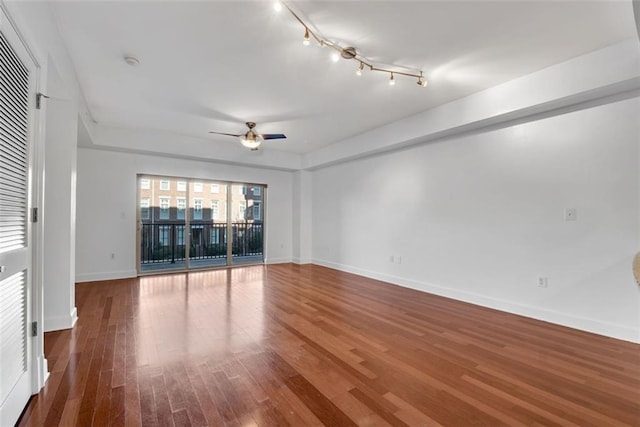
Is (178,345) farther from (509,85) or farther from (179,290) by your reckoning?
(509,85)

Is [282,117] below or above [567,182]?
above

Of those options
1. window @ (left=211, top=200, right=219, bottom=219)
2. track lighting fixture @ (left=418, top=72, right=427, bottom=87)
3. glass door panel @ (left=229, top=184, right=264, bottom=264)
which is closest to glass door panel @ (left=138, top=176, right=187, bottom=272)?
window @ (left=211, top=200, right=219, bottom=219)

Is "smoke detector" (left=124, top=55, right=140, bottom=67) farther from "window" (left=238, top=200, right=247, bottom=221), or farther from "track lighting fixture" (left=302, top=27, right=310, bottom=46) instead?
"window" (left=238, top=200, right=247, bottom=221)

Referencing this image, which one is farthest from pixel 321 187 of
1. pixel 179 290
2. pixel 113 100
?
pixel 113 100

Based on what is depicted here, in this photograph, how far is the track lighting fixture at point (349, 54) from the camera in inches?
93.5

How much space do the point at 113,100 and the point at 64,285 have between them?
2.54m

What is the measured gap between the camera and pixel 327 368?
2289 millimetres

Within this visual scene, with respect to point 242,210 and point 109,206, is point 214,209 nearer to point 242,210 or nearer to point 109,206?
point 242,210

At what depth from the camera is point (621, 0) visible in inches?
84.2

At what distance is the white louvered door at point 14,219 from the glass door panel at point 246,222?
5173mm

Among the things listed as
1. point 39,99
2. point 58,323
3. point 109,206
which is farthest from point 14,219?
point 109,206

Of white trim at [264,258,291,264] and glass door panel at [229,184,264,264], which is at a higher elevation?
glass door panel at [229,184,264,264]

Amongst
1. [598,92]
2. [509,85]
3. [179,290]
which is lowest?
[179,290]

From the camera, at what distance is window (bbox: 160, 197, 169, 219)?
20.9 ft
